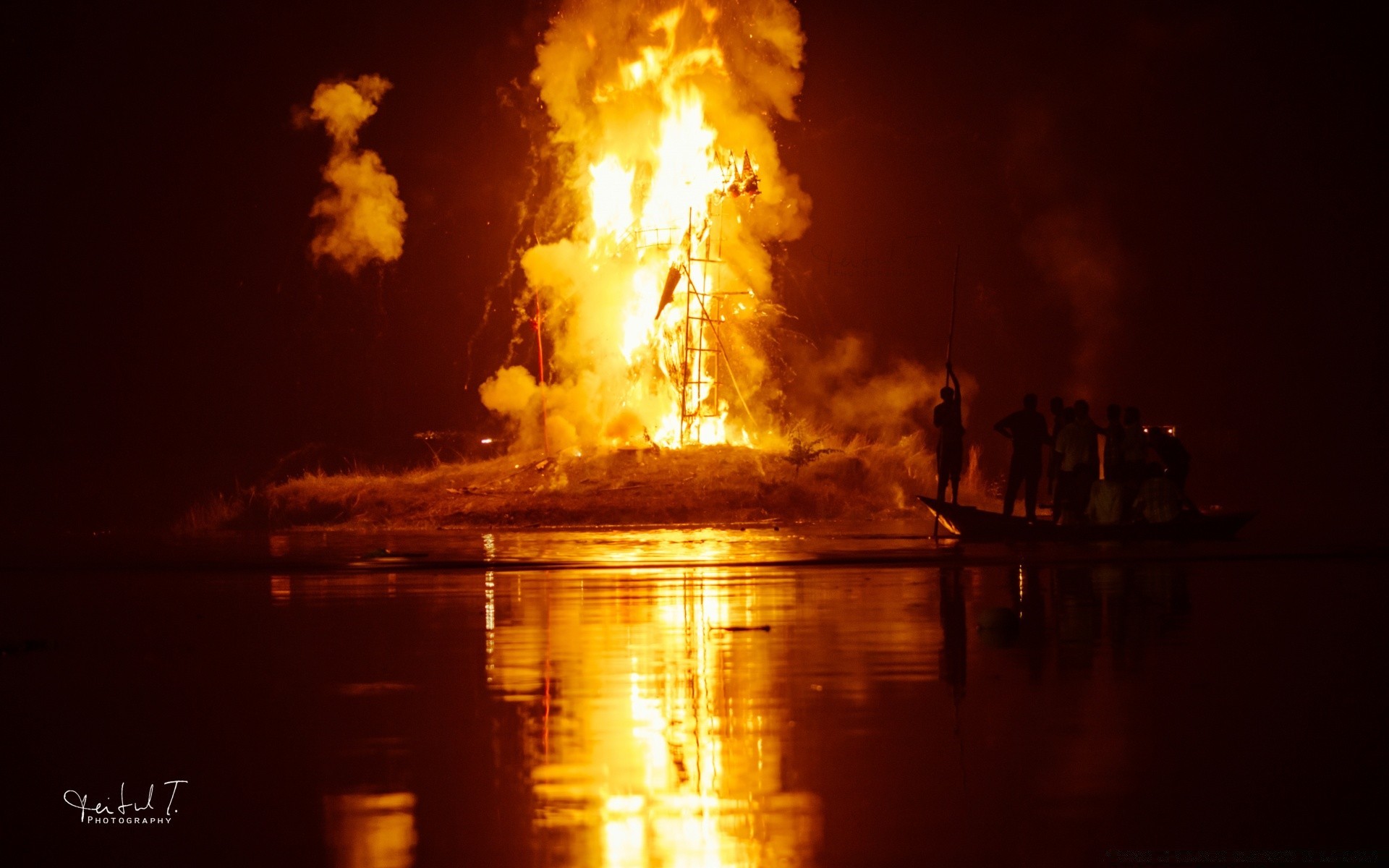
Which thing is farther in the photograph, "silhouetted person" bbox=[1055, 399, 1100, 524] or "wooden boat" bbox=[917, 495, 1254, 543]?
"silhouetted person" bbox=[1055, 399, 1100, 524]

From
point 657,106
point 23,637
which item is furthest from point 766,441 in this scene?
point 23,637

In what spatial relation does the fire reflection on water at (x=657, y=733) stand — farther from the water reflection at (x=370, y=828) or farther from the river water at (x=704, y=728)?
the water reflection at (x=370, y=828)

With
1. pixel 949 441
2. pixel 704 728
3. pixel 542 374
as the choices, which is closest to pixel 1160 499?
pixel 949 441

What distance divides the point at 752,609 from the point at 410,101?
34.0 meters

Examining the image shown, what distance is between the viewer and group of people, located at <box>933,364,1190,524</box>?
2186 cm

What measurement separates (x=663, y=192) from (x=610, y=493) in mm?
7703

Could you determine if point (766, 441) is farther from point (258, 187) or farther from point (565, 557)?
point (258, 187)

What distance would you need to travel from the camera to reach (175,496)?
39.4 m

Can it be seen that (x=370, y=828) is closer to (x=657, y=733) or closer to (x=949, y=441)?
(x=657, y=733)

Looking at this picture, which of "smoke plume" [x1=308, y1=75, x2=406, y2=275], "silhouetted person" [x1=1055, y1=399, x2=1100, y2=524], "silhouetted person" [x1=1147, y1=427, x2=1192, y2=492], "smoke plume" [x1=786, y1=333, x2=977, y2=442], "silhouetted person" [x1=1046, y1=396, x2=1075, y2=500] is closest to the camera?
"silhouetted person" [x1=1147, y1=427, x2=1192, y2=492]

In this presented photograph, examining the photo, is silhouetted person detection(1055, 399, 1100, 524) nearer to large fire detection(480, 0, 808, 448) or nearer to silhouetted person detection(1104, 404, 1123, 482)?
silhouetted person detection(1104, 404, 1123, 482)

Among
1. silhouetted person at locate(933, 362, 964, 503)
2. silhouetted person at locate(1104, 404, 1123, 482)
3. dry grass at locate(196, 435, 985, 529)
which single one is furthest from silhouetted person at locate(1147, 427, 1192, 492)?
dry grass at locate(196, 435, 985, 529)

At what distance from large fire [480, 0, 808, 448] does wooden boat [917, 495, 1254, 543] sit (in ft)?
44.0

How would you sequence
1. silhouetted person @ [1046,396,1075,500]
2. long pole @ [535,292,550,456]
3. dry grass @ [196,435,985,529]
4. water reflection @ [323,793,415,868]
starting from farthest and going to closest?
1. long pole @ [535,292,550,456]
2. dry grass @ [196,435,985,529]
3. silhouetted person @ [1046,396,1075,500]
4. water reflection @ [323,793,415,868]
